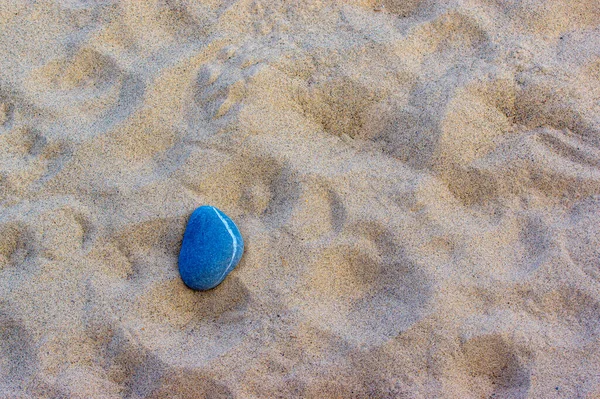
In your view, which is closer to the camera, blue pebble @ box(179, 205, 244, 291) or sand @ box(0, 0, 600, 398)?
sand @ box(0, 0, 600, 398)

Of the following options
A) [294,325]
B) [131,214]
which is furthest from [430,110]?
[131,214]

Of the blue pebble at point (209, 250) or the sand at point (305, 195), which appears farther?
the blue pebble at point (209, 250)

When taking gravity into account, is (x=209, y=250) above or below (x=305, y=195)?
below

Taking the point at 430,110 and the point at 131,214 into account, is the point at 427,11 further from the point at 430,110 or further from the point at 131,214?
the point at 131,214

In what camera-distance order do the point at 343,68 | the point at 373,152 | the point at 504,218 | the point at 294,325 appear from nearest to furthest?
the point at 294,325
the point at 504,218
the point at 373,152
the point at 343,68
